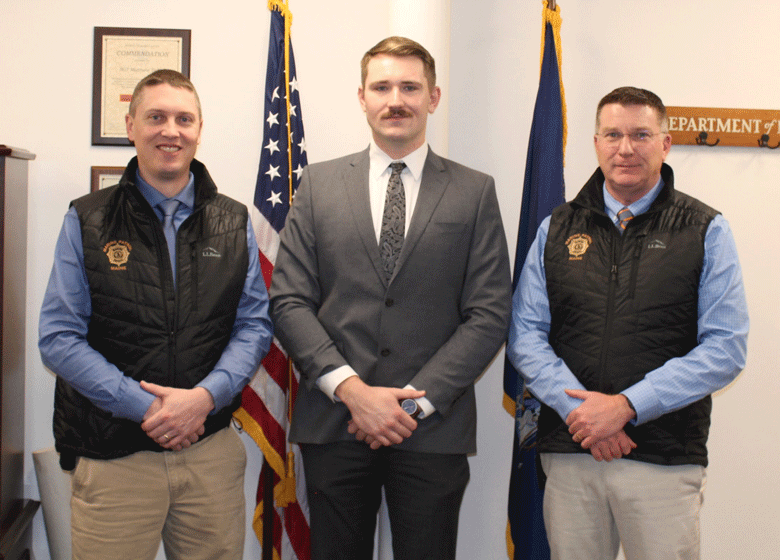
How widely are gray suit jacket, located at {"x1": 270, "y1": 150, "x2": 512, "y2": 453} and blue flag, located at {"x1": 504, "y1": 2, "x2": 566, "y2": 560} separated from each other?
1.98ft

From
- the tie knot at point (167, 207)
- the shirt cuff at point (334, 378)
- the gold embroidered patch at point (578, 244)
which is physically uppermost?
the tie knot at point (167, 207)

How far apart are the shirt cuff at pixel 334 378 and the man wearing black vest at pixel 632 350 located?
1.86 feet

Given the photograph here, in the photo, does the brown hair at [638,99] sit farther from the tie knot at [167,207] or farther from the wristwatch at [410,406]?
the tie knot at [167,207]

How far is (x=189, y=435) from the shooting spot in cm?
191

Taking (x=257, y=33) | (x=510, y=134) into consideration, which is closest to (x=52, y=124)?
(x=257, y=33)

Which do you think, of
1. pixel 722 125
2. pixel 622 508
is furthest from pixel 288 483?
Answer: pixel 722 125

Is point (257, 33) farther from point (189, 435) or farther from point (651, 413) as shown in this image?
point (651, 413)

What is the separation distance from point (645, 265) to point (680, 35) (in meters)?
1.52

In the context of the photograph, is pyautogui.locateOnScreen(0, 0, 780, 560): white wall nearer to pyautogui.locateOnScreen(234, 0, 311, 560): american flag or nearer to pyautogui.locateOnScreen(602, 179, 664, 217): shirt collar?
pyautogui.locateOnScreen(234, 0, 311, 560): american flag

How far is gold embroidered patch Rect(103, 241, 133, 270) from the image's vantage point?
1925 millimetres

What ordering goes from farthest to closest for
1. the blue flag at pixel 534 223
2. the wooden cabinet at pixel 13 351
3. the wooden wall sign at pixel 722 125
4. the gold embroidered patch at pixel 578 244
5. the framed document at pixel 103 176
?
the wooden wall sign at pixel 722 125
the framed document at pixel 103 176
the blue flag at pixel 534 223
the wooden cabinet at pixel 13 351
the gold embroidered patch at pixel 578 244

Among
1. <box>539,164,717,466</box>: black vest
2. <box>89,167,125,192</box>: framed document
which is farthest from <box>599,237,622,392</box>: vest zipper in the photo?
<box>89,167,125,192</box>: framed document

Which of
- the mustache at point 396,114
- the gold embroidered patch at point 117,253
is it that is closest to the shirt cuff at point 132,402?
the gold embroidered patch at point 117,253

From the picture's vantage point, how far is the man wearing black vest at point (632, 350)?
1.87 meters
